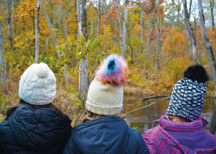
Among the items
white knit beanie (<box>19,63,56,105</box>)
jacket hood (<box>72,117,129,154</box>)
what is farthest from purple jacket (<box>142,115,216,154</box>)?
white knit beanie (<box>19,63,56,105</box>)

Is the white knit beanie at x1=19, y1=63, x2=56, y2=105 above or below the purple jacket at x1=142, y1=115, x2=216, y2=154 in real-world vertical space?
above

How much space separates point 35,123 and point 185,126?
1197 mm

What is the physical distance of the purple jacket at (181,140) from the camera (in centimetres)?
176

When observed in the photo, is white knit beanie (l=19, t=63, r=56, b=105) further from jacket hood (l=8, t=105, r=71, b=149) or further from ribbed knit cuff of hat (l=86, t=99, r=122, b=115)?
ribbed knit cuff of hat (l=86, t=99, r=122, b=115)

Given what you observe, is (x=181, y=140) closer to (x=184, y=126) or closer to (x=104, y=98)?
(x=184, y=126)

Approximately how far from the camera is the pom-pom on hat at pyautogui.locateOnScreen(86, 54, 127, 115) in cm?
159

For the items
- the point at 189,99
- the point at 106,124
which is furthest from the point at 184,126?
the point at 106,124

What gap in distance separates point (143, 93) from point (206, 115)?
5.02 meters

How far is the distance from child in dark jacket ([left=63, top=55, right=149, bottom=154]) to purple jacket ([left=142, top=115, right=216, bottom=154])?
24 centimetres

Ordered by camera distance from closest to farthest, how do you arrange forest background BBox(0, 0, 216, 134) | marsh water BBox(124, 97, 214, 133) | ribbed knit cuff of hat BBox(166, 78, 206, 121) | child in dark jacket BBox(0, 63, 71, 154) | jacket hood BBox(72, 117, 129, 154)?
1. jacket hood BBox(72, 117, 129, 154)
2. child in dark jacket BBox(0, 63, 71, 154)
3. ribbed knit cuff of hat BBox(166, 78, 206, 121)
4. forest background BBox(0, 0, 216, 134)
5. marsh water BBox(124, 97, 214, 133)

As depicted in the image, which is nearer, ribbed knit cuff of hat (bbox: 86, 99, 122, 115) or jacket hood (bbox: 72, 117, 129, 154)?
jacket hood (bbox: 72, 117, 129, 154)

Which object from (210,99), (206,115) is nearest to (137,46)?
(210,99)

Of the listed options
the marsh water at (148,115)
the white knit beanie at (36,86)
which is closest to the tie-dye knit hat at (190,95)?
the white knit beanie at (36,86)

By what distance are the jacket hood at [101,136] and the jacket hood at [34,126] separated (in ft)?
0.61
